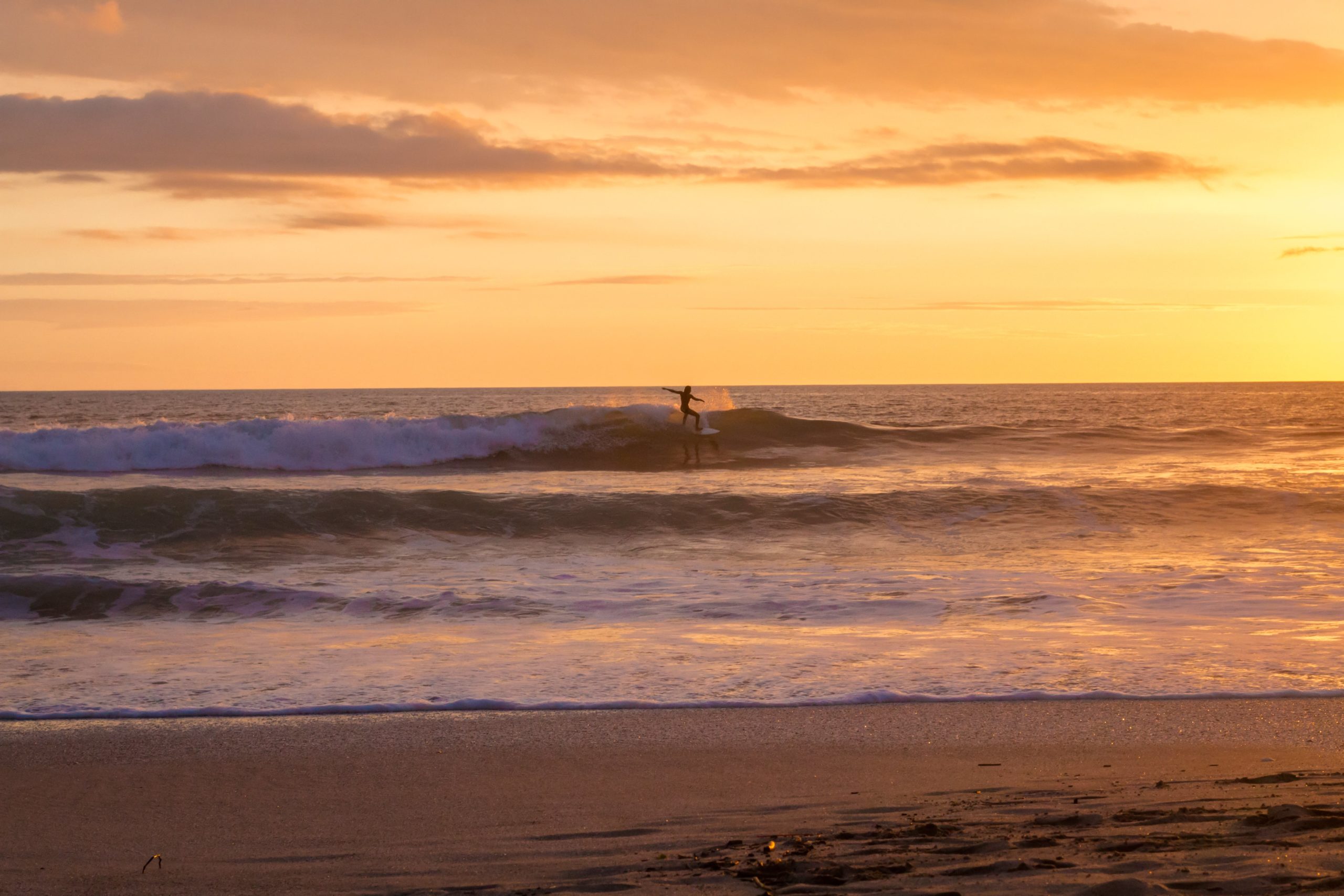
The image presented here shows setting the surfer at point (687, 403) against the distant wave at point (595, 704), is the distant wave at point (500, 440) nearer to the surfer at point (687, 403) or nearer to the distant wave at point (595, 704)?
the surfer at point (687, 403)

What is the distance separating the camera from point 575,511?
1619 centimetres

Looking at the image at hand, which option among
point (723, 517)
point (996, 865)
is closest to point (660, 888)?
point (996, 865)

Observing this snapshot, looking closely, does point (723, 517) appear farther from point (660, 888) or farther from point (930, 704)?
point (660, 888)

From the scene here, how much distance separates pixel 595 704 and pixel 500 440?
21.2 meters

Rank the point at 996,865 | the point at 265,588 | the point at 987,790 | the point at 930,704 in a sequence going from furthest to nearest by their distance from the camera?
the point at 265,588
the point at 930,704
the point at 987,790
the point at 996,865

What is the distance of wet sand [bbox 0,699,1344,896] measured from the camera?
3.44m

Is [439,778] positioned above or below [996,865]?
below

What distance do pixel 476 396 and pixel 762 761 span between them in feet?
321

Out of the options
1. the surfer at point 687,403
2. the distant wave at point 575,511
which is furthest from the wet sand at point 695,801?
the surfer at point 687,403

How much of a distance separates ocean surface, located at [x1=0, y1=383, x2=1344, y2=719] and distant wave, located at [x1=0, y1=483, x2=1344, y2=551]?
8cm

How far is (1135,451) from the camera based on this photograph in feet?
85.3

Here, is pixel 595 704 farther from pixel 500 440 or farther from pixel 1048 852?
pixel 500 440

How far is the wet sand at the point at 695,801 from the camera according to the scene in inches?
135

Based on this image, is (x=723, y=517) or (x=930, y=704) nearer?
(x=930, y=704)
